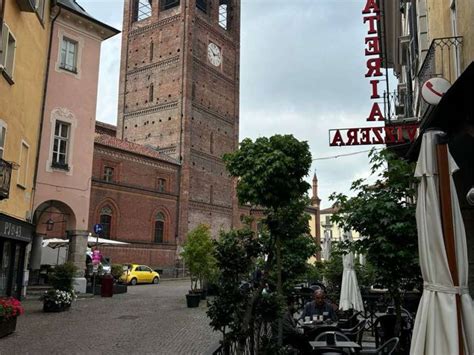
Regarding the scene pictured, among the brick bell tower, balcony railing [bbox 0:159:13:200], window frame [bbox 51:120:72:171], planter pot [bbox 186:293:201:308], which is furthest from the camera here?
the brick bell tower

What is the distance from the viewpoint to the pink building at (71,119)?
57.5ft

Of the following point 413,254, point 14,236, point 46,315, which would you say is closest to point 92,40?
point 14,236

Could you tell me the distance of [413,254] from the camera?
7020mm

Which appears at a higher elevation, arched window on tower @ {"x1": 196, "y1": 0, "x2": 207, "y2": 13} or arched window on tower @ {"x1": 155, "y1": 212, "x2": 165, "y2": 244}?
arched window on tower @ {"x1": 196, "y1": 0, "x2": 207, "y2": 13}

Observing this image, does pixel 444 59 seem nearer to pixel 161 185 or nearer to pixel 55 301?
pixel 55 301

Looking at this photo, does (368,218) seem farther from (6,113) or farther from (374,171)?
(6,113)

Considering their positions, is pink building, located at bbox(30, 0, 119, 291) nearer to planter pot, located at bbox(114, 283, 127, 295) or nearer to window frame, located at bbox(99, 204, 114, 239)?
planter pot, located at bbox(114, 283, 127, 295)

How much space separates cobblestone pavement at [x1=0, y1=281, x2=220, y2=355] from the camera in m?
9.05

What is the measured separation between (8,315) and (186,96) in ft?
121

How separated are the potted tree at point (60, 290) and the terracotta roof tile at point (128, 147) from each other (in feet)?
77.1

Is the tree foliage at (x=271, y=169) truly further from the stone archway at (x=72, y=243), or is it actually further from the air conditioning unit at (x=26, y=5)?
the stone archway at (x=72, y=243)

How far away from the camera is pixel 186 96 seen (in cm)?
4506

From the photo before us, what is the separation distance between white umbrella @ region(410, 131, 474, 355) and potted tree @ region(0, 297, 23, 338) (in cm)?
867

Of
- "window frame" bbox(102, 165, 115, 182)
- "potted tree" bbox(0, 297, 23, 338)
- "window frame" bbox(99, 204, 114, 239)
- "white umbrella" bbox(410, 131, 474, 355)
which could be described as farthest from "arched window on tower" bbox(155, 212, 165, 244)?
"white umbrella" bbox(410, 131, 474, 355)
